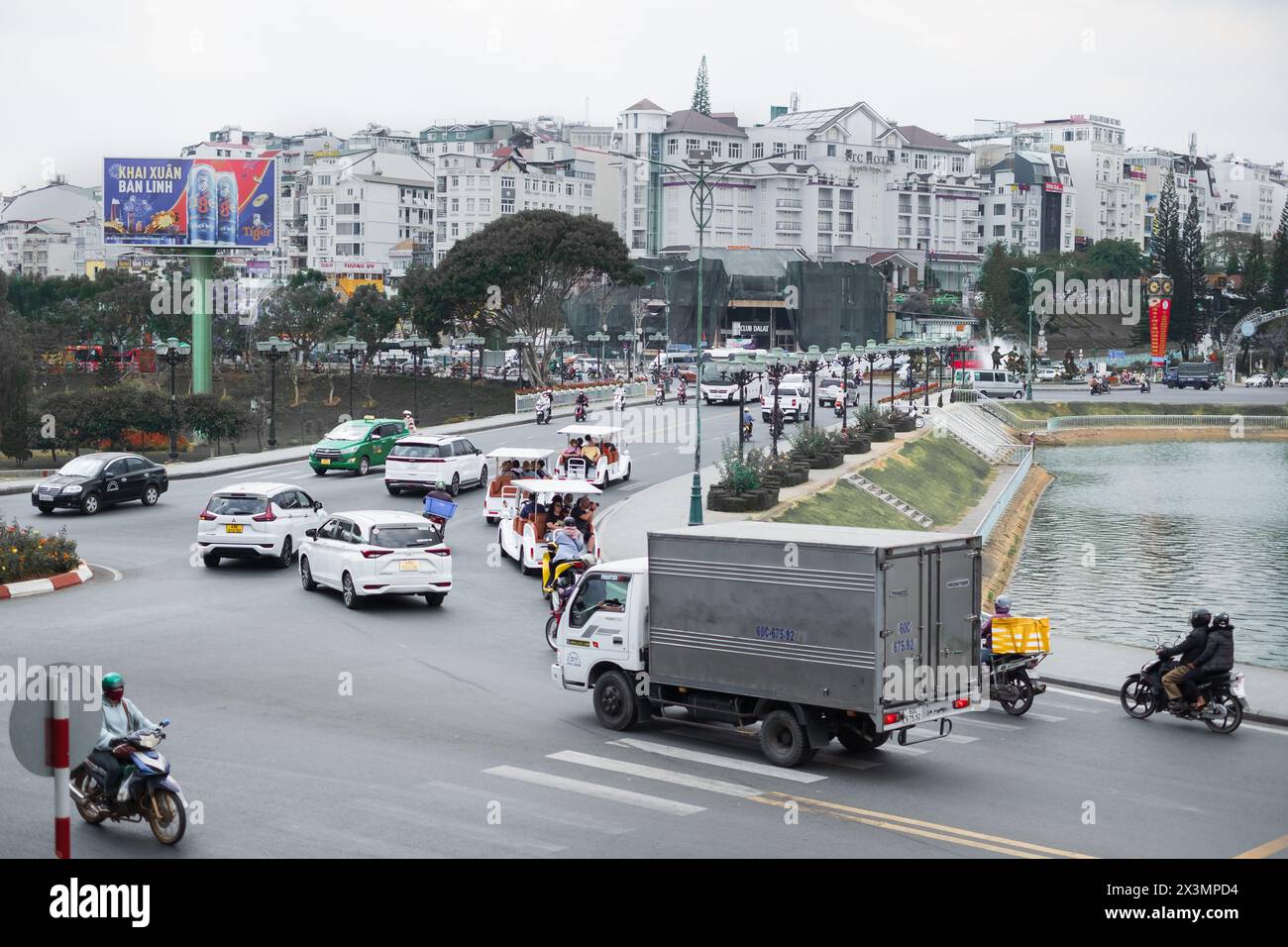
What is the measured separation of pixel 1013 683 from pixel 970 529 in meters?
→ 29.3

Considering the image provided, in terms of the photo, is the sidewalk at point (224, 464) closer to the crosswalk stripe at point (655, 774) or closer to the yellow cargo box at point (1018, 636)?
the crosswalk stripe at point (655, 774)

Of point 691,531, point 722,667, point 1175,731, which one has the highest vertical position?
point 691,531

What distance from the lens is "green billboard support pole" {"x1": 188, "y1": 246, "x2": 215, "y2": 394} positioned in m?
70.6

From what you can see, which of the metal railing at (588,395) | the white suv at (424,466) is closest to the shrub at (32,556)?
the white suv at (424,466)

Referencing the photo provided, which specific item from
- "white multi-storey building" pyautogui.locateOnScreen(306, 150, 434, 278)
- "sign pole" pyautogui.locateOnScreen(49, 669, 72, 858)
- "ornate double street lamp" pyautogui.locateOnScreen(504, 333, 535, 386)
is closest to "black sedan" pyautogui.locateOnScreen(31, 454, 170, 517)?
"sign pole" pyautogui.locateOnScreen(49, 669, 72, 858)

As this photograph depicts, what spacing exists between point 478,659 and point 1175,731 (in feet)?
31.5

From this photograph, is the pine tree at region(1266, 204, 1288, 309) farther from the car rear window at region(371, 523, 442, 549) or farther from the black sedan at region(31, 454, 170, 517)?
the car rear window at region(371, 523, 442, 549)

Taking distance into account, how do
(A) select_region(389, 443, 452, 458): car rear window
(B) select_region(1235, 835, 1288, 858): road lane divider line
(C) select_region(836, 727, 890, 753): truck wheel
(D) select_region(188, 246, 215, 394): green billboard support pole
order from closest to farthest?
1. (B) select_region(1235, 835, 1288, 858): road lane divider line
2. (C) select_region(836, 727, 890, 753): truck wheel
3. (A) select_region(389, 443, 452, 458): car rear window
4. (D) select_region(188, 246, 215, 394): green billboard support pole

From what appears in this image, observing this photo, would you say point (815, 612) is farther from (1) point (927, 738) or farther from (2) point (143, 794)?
(2) point (143, 794)

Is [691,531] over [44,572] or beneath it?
over

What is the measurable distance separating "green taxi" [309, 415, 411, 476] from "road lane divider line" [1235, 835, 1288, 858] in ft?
A: 110
